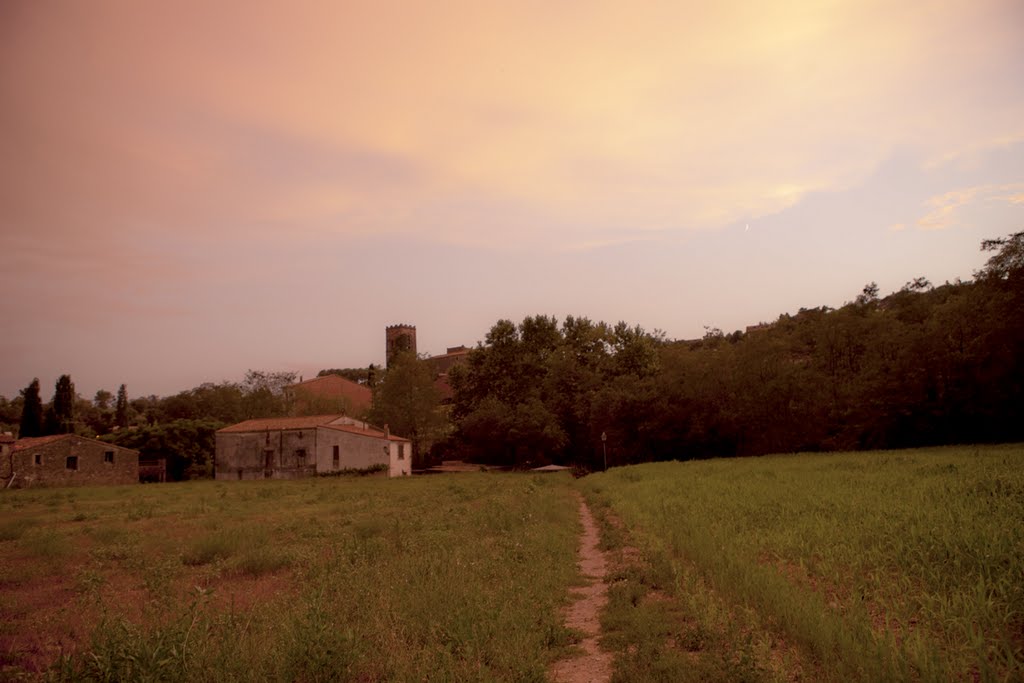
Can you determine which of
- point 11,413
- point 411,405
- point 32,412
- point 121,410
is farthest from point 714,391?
point 11,413

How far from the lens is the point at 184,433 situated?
210 ft

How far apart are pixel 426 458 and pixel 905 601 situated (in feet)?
223

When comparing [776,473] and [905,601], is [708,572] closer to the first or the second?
[905,601]

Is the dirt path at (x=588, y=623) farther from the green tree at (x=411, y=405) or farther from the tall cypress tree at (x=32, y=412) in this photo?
the tall cypress tree at (x=32, y=412)

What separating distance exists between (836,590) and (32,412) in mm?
90892

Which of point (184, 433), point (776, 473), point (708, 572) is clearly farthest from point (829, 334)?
point (184, 433)

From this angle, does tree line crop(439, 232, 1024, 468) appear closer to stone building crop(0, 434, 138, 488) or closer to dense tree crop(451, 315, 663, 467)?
dense tree crop(451, 315, 663, 467)

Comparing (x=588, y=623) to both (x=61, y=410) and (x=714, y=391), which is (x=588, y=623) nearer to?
(x=714, y=391)

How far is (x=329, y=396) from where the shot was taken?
3848 inches

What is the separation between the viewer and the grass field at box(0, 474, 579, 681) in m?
6.54

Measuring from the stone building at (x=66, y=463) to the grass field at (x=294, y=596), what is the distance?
113ft

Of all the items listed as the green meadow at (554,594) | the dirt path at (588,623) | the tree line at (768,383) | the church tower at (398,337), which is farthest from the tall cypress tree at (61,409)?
the dirt path at (588,623)

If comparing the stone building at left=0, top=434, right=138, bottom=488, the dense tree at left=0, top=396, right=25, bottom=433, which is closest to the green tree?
the stone building at left=0, top=434, right=138, bottom=488

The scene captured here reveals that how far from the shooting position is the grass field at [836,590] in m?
6.01
